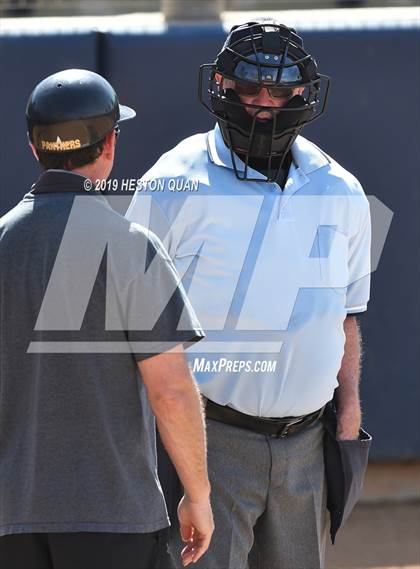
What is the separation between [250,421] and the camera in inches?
117

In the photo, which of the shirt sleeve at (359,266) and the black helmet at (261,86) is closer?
the black helmet at (261,86)

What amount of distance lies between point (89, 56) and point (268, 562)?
2346mm

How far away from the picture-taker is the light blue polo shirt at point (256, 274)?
9.53ft

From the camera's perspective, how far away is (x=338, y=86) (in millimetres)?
4688

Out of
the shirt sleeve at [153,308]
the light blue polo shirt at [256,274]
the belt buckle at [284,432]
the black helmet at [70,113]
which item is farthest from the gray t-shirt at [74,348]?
the belt buckle at [284,432]

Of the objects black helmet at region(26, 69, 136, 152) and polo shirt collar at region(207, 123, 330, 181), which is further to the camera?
polo shirt collar at region(207, 123, 330, 181)

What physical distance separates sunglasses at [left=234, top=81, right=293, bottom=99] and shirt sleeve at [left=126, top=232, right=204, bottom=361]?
809 mm

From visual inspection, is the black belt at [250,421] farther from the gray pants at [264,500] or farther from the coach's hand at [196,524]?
the coach's hand at [196,524]

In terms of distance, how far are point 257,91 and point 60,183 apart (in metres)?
0.85

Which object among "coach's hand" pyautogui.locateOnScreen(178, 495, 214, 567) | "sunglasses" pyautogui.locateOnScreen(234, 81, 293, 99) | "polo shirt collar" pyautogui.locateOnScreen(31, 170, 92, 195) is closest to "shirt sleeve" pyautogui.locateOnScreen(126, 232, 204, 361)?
"polo shirt collar" pyautogui.locateOnScreen(31, 170, 92, 195)

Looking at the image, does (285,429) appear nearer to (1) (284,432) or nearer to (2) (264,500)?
(1) (284,432)

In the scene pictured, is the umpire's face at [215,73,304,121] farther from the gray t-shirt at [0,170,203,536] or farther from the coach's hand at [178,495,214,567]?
the coach's hand at [178,495,214,567]

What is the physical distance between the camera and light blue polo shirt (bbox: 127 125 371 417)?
9.53 ft

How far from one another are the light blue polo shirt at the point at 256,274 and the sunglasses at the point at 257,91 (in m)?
0.19
